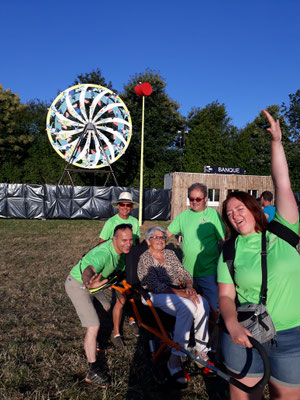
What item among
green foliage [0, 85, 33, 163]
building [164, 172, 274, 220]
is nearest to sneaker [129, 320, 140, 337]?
building [164, 172, 274, 220]

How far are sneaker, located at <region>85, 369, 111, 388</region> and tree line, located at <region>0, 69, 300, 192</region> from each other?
22188 millimetres

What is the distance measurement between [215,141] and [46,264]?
962 inches

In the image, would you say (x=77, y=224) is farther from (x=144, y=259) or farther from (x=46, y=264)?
(x=144, y=259)

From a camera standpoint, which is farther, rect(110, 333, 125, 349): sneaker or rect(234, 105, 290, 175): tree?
rect(234, 105, 290, 175): tree

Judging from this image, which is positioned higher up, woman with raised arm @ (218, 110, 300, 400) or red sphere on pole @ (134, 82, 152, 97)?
red sphere on pole @ (134, 82, 152, 97)

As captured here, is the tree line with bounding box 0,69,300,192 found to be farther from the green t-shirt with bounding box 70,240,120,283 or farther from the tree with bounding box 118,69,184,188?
the green t-shirt with bounding box 70,240,120,283

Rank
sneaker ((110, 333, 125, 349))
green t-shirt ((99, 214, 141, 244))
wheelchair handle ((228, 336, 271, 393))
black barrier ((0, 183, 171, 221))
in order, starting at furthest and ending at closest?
black barrier ((0, 183, 171, 221)), green t-shirt ((99, 214, 141, 244)), sneaker ((110, 333, 125, 349)), wheelchair handle ((228, 336, 271, 393))

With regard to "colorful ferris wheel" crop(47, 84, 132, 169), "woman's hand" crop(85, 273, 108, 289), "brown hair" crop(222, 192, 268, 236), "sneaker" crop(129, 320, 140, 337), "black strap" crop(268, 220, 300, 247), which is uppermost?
"colorful ferris wheel" crop(47, 84, 132, 169)

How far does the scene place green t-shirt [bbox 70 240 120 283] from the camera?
3367 mm

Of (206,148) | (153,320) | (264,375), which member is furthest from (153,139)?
(264,375)

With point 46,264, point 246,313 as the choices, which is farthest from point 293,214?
point 46,264

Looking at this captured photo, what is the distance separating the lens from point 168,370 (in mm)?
3420

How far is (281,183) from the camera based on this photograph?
6.49 ft

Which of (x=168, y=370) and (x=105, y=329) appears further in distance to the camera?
(x=105, y=329)
